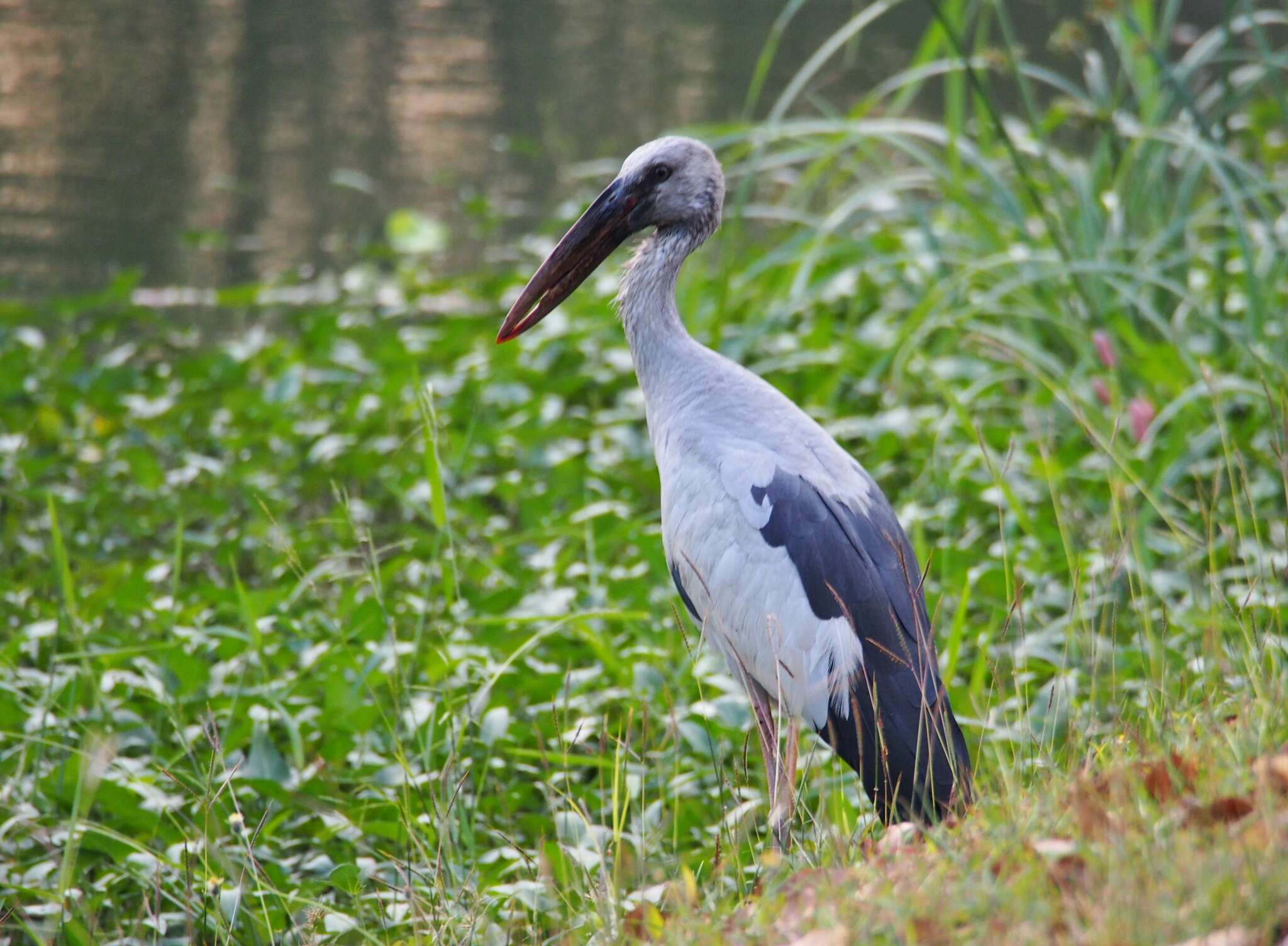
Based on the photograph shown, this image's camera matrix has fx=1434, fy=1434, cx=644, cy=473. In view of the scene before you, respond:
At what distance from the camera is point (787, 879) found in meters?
2.09

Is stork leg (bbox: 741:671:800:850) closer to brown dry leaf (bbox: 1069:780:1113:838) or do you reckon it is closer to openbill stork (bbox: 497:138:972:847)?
openbill stork (bbox: 497:138:972:847)

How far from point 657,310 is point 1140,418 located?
5.28 ft

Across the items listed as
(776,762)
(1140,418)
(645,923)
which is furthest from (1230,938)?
(1140,418)

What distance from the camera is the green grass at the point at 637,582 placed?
2090mm

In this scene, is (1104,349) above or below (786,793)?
above

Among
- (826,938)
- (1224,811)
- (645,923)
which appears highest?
(1224,811)

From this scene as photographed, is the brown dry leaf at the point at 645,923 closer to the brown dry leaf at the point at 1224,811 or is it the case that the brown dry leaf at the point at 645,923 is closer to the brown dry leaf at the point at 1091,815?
the brown dry leaf at the point at 1091,815

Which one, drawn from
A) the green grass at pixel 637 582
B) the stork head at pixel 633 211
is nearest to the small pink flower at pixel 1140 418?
the green grass at pixel 637 582

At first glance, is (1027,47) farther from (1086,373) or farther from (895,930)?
(895,930)

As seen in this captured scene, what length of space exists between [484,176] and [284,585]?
17.6ft

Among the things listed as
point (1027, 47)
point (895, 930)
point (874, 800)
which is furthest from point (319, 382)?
point (1027, 47)

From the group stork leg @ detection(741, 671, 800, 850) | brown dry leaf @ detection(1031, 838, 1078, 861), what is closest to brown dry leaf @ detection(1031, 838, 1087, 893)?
brown dry leaf @ detection(1031, 838, 1078, 861)

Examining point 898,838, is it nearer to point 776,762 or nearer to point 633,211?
point 776,762

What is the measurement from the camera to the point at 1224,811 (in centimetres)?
180
